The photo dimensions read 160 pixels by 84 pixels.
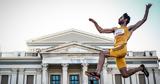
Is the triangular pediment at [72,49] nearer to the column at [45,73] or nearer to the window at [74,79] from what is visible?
the column at [45,73]

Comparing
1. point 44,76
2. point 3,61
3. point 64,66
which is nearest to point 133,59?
point 64,66

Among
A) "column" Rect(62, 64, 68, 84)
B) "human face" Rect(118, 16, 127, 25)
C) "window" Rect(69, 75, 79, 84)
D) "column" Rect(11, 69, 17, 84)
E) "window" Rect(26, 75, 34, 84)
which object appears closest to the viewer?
"human face" Rect(118, 16, 127, 25)

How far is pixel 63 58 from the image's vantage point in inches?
1188

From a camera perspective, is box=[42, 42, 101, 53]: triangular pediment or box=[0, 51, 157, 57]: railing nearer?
box=[42, 42, 101, 53]: triangular pediment

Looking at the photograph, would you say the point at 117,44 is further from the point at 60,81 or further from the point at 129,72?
the point at 60,81

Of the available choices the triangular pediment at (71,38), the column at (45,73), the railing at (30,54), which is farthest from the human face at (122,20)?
the triangular pediment at (71,38)

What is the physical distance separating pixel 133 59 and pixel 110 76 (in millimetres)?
3404

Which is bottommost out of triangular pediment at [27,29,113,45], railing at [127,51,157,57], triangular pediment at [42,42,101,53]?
railing at [127,51,157,57]

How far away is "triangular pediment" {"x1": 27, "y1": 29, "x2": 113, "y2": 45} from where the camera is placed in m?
34.7

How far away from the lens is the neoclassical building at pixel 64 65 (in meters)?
30.2

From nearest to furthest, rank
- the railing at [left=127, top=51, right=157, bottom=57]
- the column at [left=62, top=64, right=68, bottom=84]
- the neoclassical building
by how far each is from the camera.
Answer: the column at [left=62, top=64, right=68, bottom=84], the neoclassical building, the railing at [left=127, top=51, right=157, bottom=57]

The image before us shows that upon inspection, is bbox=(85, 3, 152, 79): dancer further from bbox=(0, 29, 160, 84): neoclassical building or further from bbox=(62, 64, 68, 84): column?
bbox=(62, 64, 68, 84): column

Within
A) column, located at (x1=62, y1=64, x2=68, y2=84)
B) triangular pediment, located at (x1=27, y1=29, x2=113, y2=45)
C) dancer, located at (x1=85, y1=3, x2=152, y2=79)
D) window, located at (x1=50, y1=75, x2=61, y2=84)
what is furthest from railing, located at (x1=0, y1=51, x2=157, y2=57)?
dancer, located at (x1=85, y1=3, x2=152, y2=79)

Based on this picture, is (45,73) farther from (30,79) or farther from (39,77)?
(30,79)
